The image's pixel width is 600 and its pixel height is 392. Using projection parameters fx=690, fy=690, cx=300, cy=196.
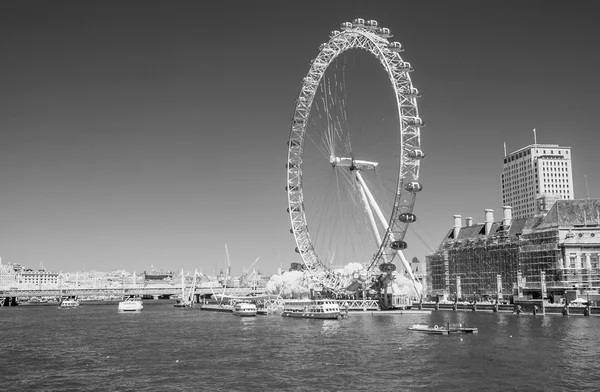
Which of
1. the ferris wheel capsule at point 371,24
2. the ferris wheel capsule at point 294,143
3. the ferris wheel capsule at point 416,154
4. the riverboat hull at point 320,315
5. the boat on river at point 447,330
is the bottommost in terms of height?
the boat on river at point 447,330

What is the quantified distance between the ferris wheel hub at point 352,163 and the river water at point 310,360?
1186 inches

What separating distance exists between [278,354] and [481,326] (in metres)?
34.6

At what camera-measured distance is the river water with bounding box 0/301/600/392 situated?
45.7 meters

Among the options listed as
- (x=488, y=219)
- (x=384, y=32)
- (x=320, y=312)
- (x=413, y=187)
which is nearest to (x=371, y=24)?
(x=384, y=32)

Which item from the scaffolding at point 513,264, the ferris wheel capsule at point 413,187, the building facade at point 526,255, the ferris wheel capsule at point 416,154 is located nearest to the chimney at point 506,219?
the building facade at point 526,255

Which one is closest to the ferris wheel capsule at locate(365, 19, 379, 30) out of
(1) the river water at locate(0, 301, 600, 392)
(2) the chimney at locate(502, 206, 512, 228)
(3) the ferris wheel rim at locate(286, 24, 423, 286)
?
(3) the ferris wheel rim at locate(286, 24, 423, 286)

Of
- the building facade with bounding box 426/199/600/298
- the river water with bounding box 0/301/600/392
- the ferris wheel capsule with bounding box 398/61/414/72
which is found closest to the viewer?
the river water with bounding box 0/301/600/392

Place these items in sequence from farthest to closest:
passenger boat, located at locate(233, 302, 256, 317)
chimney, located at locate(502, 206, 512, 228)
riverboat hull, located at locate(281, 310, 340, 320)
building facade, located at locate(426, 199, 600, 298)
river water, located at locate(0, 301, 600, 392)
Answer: chimney, located at locate(502, 206, 512, 228)
passenger boat, located at locate(233, 302, 256, 317)
building facade, located at locate(426, 199, 600, 298)
riverboat hull, located at locate(281, 310, 340, 320)
river water, located at locate(0, 301, 600, 392)

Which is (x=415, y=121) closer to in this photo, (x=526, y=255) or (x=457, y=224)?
(x=526, y=255)

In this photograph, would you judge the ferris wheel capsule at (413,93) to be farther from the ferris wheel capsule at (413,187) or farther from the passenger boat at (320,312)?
the passenger boat at (320,312)

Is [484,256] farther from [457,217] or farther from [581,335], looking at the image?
[581,335]

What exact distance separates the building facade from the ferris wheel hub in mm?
32932

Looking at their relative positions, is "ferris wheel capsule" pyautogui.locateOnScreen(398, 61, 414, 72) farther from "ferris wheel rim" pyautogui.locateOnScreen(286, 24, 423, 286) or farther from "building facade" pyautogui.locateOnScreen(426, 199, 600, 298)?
"building facade" pyautogui.locateOnScreen(426, 199, 600, 298)

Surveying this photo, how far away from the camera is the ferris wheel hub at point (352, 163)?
356ft
